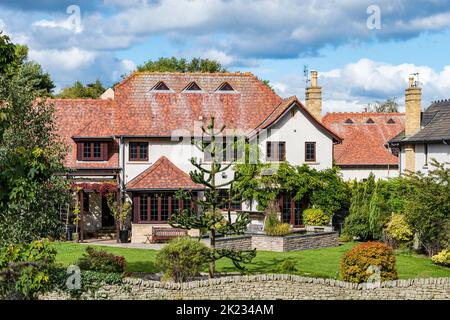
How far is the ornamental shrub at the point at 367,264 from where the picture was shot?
2623 centimetres

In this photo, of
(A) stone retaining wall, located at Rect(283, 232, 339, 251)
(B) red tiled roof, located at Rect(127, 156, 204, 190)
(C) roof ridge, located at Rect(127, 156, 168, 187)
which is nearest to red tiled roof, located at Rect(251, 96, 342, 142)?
(B) red tiled roof, located at Rect(127, 156, 204, 190)

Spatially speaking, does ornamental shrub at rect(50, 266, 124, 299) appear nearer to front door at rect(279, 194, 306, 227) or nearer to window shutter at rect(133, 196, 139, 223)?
window shutter at rect(133, 196, 139, 223)

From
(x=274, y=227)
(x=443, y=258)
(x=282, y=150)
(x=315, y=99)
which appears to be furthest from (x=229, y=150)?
(x=443, y=258)

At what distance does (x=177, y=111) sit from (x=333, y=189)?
11.0 meters

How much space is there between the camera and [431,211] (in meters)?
34.2

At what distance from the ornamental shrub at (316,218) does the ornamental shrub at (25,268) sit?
84.2 feet

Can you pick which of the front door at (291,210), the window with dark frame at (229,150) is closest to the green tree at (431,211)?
the front door at (291,210)

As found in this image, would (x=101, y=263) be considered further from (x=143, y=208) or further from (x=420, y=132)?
(x=420, y=132)

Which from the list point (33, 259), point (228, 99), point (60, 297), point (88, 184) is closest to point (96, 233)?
point (88, 184)

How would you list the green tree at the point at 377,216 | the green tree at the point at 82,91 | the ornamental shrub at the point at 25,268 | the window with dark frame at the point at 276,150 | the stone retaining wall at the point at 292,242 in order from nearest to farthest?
the ornamental shrub at the point at 25,268, the stone retaining wall at the point at 292,242, the green tree at the point at 377,216, the window with dark frame at the point at 276,150, the green tree at the point at 82,91

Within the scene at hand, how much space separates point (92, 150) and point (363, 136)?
87.4ft

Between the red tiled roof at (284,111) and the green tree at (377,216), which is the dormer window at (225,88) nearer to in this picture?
the red tiled roof at (284,111)

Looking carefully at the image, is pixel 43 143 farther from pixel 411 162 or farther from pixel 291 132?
pixel 411 162

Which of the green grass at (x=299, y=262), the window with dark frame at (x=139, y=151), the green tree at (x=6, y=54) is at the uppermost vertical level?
the green tree at (x=6, y=54)
